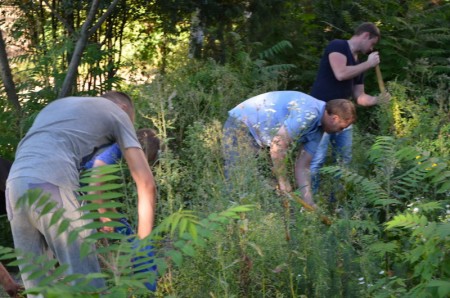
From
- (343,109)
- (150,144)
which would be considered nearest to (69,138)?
(150,144)

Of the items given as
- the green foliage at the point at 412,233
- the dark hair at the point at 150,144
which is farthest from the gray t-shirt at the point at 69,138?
the green foliage at the point at 412,233

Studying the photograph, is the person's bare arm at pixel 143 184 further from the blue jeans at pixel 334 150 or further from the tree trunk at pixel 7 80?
the tree trunk at pixel 7 80

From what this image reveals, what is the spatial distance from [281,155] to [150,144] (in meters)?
0.93

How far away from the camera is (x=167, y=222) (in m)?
3.39


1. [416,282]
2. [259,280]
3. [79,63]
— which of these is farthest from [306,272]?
[79,63]

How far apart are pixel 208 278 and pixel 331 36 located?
7.46 m

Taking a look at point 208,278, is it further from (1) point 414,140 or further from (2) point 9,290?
(1) point 414,140

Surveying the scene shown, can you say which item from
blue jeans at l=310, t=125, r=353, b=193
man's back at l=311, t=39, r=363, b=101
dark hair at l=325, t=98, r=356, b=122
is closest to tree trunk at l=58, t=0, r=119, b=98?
man's back at l=311, t=39, r=363, b=101

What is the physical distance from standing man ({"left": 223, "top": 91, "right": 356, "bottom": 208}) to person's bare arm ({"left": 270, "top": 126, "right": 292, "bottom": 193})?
1cm

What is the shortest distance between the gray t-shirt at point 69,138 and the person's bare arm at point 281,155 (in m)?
1.22

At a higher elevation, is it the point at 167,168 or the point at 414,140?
the point at 167,168

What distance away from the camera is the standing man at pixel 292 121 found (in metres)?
6.68

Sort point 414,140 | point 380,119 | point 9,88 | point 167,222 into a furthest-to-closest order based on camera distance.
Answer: point 9,88 < point 380,119 < point 414,140 < point 167,222

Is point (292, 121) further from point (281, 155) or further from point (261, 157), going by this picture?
point (261, 157)
